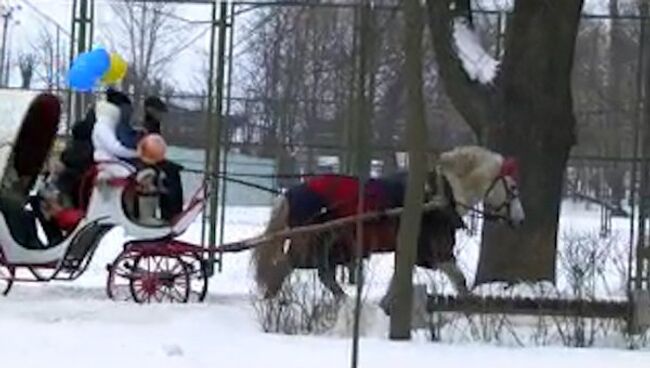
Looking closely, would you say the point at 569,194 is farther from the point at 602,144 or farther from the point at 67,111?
the point at 67,111

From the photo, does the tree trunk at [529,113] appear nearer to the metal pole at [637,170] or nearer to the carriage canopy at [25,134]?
the metal pole at [637,170]

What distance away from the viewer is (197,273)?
12633mm

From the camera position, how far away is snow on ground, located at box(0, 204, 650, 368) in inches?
350

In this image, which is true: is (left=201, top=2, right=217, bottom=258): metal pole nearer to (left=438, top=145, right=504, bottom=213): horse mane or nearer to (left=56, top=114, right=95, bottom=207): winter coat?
(left=56, top=114, right=95, bottom=207): winter coat

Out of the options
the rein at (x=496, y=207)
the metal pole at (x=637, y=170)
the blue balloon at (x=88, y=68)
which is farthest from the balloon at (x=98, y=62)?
the metal pole at (x=637, y=170)

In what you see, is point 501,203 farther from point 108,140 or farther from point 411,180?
point 108,140

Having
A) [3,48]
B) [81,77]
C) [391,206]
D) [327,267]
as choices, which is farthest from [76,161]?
[3,48]

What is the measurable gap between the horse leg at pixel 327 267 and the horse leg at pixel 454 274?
3.12 ft

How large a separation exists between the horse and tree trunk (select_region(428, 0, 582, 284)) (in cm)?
73

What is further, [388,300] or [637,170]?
[637,170]

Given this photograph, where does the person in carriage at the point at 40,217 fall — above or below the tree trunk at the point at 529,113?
below

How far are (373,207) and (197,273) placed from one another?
1768 mm

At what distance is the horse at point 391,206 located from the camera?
12016 millimetres

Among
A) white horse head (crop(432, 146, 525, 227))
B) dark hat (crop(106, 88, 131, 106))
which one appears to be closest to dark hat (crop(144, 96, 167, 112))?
dark hat (crop(106, 88, 131, 106))
